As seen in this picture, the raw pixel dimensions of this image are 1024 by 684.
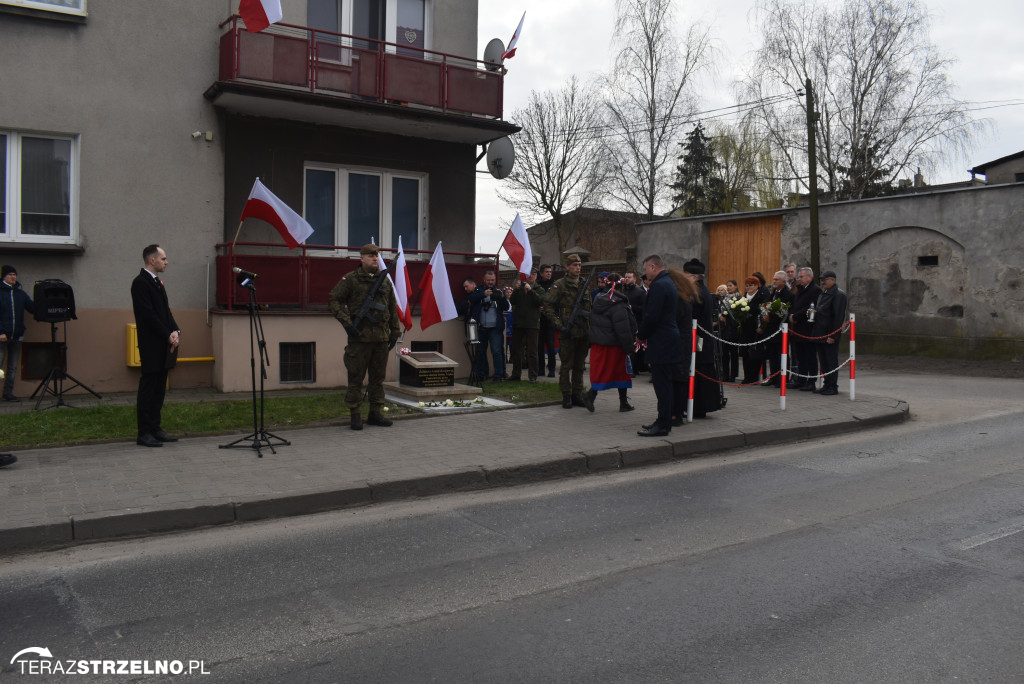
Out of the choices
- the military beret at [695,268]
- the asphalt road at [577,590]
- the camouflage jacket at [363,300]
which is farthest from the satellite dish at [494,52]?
the asphalt road at [577,590]

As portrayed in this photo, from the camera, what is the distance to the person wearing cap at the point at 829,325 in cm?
1260

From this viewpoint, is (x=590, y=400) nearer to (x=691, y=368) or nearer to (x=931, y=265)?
(x=691, y=368)

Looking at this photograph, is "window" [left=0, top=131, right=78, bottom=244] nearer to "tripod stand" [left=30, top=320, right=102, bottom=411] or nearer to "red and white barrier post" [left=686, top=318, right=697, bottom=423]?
"tripod stand" [left=30, top=320, right=102, bottom=411]

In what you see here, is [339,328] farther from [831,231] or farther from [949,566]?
[831,231]

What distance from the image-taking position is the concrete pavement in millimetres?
5855

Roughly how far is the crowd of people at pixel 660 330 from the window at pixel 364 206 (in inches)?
78.3

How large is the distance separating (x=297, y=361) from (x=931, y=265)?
621 inches

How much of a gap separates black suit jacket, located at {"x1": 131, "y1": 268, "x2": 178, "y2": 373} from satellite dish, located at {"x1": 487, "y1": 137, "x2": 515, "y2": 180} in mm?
8430

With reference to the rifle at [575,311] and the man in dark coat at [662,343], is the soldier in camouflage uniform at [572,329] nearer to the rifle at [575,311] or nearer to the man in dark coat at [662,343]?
the rifle at [575,311]

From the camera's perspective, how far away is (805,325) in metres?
12.9

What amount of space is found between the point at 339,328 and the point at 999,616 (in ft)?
35.1

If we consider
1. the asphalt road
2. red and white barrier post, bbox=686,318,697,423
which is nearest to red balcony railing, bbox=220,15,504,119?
red and white barrier post, bbox=686,318,697,423

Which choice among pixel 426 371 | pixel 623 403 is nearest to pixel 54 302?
pixel 426 371

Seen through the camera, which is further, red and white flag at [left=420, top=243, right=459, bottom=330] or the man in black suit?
red and white flag at [left=420, top=243, right=459, bottom=330]
